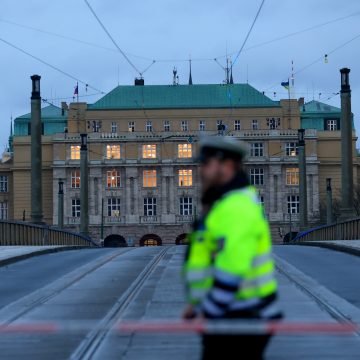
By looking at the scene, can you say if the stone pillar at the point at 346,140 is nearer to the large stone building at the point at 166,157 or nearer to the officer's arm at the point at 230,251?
the officer's arm at the point at 230,251

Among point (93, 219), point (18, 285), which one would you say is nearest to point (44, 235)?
point (18, 285)

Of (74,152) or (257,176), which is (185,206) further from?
(74,152)

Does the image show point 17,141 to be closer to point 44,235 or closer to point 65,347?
point 44,235

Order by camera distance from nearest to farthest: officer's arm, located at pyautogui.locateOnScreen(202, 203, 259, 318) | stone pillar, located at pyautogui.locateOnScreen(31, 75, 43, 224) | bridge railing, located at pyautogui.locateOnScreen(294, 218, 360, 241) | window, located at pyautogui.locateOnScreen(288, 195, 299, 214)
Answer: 1. officer's arm, located at pyautogui.locateOnScreen(202, 203, 259, 318)
2. bridge railing, located at pyautogui.locateOnScreen(294, 218, 360, 241)
3. stone pillar, located at pyautogui.locateOnScreen(31, 75, 43, 224)
4. window, located at pyautogui.locateOnScreen(288, 195, 299, 214)

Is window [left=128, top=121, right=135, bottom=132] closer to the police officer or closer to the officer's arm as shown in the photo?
the police officer

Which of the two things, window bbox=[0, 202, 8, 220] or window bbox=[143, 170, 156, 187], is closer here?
window bbox=[143, 170, 156, 187]

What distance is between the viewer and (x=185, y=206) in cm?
11381

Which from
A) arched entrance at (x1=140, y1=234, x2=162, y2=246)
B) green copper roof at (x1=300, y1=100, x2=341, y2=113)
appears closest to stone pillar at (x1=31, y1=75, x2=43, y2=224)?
arched entrance at (x1=140, y1=234, x2=162, y2=246)

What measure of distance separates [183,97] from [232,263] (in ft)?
364

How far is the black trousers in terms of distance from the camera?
4.68 m

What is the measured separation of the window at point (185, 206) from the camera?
113m

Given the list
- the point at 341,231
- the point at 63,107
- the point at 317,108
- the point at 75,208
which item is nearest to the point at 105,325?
the point at 341,231

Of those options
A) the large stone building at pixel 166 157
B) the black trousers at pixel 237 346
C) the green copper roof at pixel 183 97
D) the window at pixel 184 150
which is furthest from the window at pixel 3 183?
the black trousers at pixel 237 346

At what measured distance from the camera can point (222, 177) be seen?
4844 millimetres
